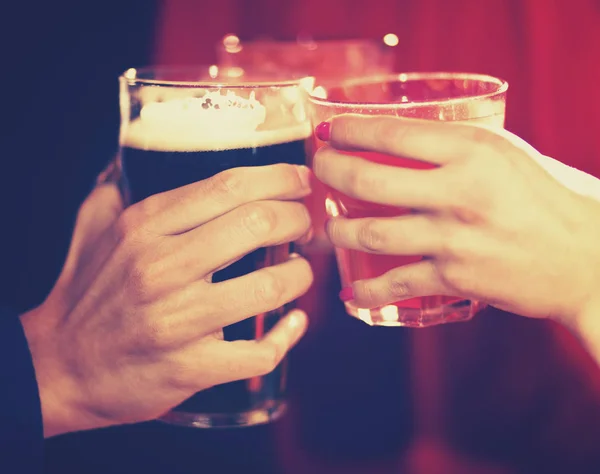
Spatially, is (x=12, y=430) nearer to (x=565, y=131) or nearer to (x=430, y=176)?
(x=430, y=176)

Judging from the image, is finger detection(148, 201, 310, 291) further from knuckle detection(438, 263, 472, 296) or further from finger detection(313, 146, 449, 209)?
knuckle detection(438, 263, 472, 296)

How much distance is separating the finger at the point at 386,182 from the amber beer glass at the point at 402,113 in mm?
61

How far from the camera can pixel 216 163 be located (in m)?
0.90

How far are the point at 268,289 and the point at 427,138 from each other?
11.9 inches

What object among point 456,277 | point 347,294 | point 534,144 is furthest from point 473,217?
point 534,144

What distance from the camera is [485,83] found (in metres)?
0.92

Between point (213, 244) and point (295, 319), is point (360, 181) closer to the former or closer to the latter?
point (213, 244)

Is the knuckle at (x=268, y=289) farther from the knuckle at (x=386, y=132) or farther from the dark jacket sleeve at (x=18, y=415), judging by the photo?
the dark jacket sleeve at (x=18, y=415)

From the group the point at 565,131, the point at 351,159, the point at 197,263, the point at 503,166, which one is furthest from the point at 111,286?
the point at 565,131

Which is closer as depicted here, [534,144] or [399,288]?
[399,288]

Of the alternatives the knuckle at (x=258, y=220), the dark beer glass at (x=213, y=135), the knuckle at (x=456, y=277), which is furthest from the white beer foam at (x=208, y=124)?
the knuckle at (x=456, y=277)

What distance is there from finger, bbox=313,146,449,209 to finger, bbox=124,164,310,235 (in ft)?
0.33

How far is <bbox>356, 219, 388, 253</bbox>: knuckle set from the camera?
2.53ft

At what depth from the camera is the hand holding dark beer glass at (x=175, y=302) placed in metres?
0.83
